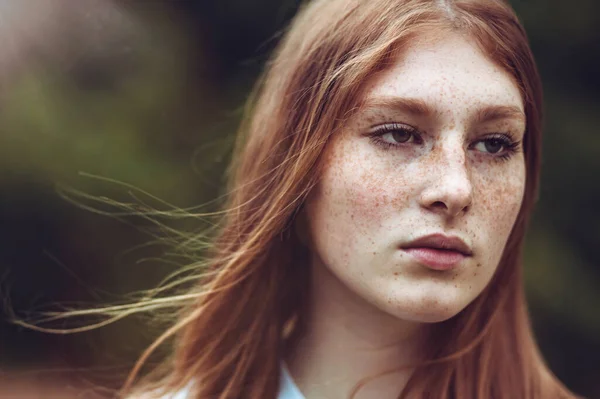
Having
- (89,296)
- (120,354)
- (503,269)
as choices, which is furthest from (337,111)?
(89,296)

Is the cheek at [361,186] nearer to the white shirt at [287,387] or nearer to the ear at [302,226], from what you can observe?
the ear at [302,226]

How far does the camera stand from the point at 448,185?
2.47 ft

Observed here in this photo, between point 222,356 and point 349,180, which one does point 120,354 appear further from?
point 349,180

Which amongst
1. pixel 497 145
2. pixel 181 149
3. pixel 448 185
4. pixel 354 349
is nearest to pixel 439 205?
pixel 448 185

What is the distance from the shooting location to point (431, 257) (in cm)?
77

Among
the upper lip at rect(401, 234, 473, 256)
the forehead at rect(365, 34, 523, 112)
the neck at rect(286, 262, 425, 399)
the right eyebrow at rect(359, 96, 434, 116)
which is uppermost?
the forehead at rect(365, 34, 523, 112)

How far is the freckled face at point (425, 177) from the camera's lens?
772mm

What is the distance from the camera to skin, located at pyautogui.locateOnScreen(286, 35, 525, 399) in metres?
0.77

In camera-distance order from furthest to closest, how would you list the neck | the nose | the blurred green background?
the blurred green background → the neck → the nose

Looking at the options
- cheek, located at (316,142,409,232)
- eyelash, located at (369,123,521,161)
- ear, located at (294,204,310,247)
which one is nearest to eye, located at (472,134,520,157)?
eyelash, located at (369,123,521,161)

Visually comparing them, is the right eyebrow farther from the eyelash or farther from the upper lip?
the upper lip

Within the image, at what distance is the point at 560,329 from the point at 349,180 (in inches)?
48.8

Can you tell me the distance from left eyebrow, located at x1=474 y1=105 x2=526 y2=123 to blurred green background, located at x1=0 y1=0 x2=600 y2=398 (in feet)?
2.68

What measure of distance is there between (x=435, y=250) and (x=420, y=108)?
157 millimetres
